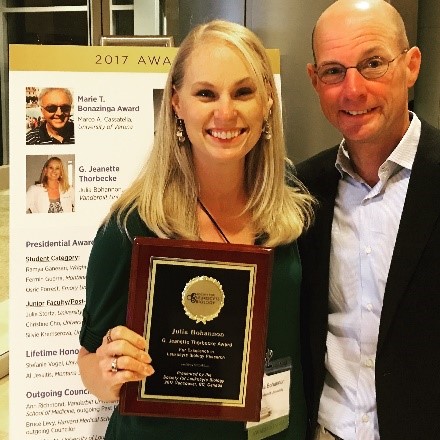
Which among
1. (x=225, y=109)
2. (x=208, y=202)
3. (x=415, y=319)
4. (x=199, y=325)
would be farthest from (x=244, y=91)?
(x=415, y=319)

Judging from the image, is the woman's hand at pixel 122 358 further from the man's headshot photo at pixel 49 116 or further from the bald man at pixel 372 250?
the man's headshot photo at pixel 49 116

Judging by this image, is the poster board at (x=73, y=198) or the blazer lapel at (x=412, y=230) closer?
the blazer lapel at (x=412, y=230)

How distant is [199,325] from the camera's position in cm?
141

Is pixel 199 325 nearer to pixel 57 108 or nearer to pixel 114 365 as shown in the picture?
pixel 114 365

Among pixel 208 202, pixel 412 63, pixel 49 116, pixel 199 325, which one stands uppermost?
pixel 412 63

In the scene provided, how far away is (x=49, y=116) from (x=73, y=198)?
30 centimetres

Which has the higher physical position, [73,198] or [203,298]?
[73,198]

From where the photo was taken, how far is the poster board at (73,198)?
223 centimetres

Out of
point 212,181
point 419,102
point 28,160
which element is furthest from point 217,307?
point 419,102

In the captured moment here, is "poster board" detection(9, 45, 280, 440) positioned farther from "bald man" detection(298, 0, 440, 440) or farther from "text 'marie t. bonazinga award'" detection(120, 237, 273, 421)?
"text 'marie t. bonazinga award'" detection(120, 237, 273, 421)

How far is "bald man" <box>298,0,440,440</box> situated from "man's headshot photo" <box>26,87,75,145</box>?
0.98m

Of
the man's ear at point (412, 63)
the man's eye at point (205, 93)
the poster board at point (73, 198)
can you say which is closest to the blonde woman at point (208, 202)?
the man's eye at point (205, 93)

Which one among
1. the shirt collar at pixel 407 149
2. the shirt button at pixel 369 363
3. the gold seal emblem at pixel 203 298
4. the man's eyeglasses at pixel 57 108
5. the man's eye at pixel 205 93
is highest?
the man's eyeglasses at pixel 57 108

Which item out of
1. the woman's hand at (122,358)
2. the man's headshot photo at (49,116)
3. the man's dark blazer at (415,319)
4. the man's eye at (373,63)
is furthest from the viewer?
the man's headshot photo at (49,116)
